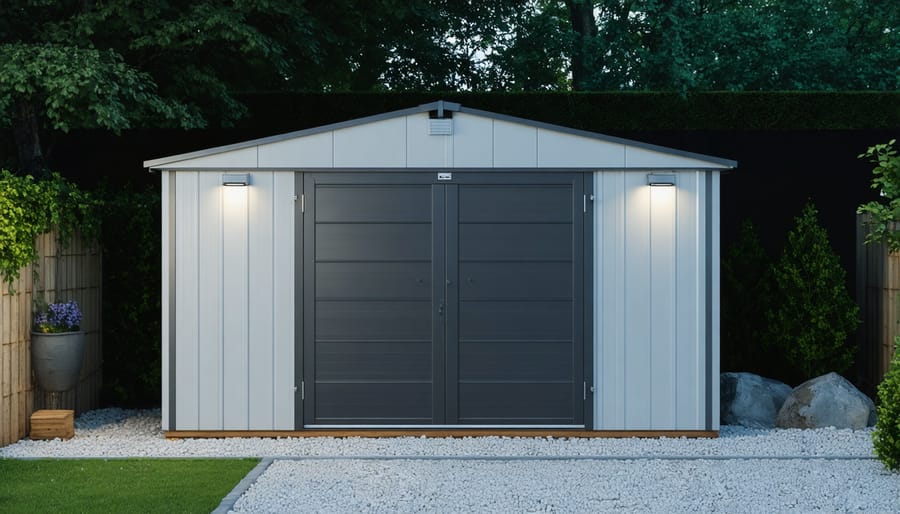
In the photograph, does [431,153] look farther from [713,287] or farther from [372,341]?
[713,287]

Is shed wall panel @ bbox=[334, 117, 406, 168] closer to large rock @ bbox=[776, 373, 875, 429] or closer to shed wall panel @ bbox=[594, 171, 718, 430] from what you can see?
shed wall panel @ bbox=[594, 171, 718, 430]

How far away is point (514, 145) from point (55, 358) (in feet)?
13.1

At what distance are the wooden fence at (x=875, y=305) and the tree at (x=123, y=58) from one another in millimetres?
5992

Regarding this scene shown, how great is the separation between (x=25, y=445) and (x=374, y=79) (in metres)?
8.44

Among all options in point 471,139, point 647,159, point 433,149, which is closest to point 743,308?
point 647,159

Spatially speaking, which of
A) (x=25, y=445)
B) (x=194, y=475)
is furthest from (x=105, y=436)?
(x=194, y=475)

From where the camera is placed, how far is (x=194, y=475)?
7.58 metres

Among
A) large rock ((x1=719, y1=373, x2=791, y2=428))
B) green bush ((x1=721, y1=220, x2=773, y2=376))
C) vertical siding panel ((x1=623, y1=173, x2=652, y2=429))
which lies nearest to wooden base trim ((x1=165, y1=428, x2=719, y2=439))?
vertical siding panel ((x1=623, y1=173, x2=652, y2=429))

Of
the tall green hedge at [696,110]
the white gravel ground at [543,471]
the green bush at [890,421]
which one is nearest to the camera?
the white gravel ground at [543,471]

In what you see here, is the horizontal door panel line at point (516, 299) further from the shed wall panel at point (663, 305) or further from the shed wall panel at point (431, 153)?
the shed wall panel at point (431, 153)

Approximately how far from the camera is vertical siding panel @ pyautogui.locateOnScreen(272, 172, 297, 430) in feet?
29.9

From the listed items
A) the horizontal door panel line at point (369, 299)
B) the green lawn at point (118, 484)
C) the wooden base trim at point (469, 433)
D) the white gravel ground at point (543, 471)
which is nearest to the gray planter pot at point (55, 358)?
the white gravel ground at point (543, 471)

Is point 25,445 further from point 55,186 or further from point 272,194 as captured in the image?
point 272,194

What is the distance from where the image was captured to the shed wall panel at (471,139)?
9.06 metres
